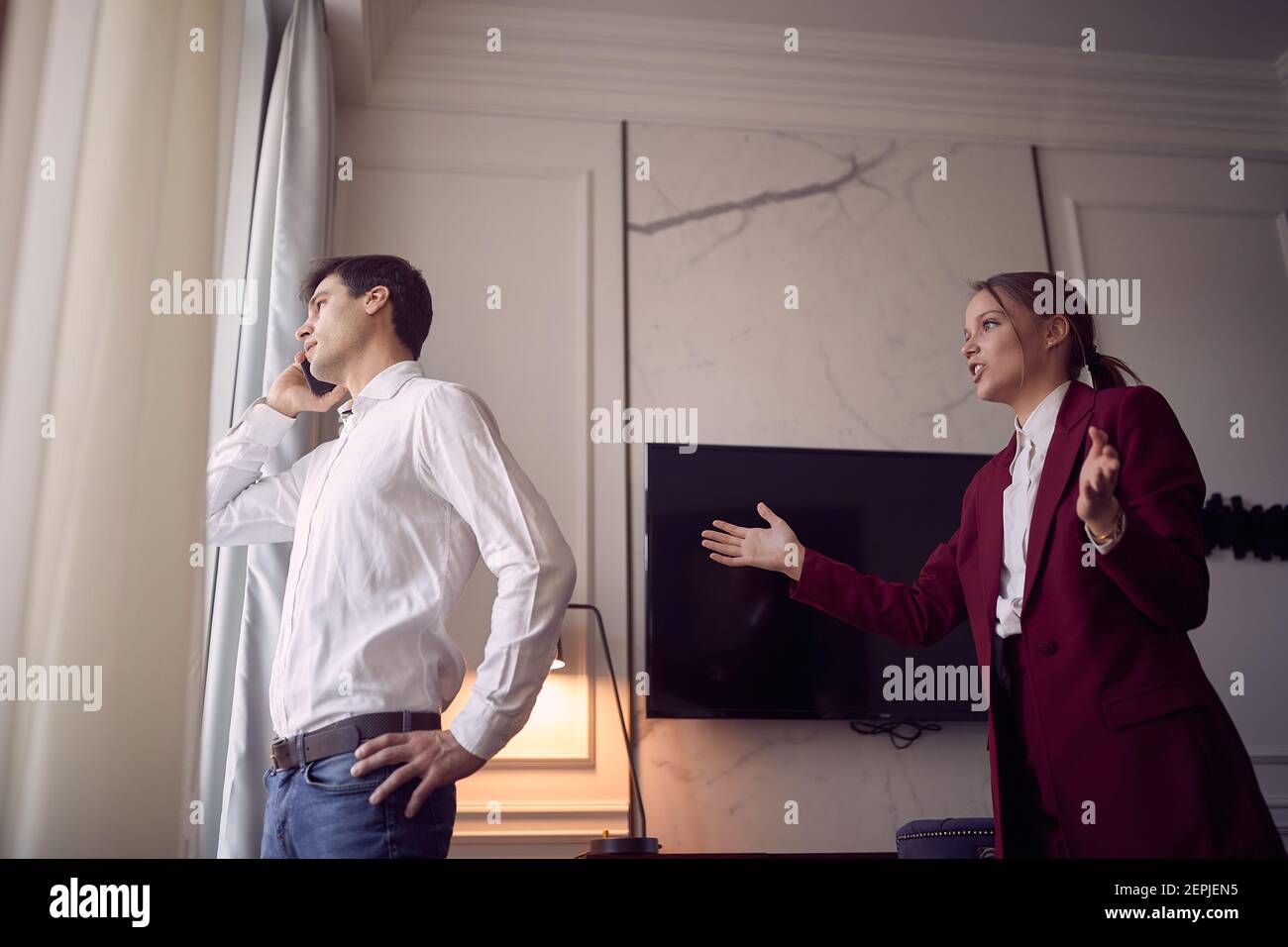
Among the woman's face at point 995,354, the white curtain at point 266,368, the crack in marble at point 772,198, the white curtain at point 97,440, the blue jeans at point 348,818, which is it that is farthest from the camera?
the crack in marble at point 772,198

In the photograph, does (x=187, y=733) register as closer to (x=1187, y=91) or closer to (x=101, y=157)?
(x=101, y=157)

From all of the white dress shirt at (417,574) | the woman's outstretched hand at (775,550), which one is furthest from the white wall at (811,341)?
the white dress shirt at (417,574)

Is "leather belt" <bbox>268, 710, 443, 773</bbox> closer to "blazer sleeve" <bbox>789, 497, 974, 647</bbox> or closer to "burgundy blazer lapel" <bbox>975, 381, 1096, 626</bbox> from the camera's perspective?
"blazer sleeve" <bbox>789, 497, 974, 647</bbox>

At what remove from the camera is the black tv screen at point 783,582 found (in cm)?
278

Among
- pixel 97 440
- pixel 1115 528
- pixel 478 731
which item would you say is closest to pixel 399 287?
pixel 97 440

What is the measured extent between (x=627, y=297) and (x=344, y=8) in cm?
109

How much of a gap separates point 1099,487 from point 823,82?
2430mm

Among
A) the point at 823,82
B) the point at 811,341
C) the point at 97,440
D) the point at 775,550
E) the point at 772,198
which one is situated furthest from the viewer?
the point at 823,82

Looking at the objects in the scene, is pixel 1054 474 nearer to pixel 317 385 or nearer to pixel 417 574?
pixel 417 574

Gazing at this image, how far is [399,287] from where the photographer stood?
1961mm

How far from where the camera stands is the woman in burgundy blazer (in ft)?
4.84

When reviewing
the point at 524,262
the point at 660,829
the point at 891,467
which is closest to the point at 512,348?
the point at 524,262

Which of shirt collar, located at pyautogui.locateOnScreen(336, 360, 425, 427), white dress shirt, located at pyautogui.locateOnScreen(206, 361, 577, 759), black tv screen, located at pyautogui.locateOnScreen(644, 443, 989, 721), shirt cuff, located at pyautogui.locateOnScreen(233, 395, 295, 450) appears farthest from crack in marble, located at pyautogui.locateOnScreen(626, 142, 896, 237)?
white dress shirt, located at pyautogui.locateOnScreen(206, 361, 577, 759)

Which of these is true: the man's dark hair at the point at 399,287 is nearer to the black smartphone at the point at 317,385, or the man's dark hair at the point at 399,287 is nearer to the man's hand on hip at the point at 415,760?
the black smartphone at the point at 317,385
